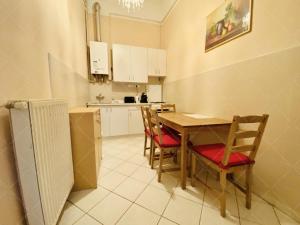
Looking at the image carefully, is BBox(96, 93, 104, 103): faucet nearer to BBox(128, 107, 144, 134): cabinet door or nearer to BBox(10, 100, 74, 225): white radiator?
BBox(128, 107, 144, 134): cabinet door

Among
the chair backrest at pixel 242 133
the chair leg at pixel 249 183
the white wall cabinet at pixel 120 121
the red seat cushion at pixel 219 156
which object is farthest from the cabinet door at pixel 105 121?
the chair leg at pixel 249 183

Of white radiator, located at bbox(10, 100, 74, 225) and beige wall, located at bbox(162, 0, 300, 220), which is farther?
beige wall, located at bbox(162, 0, 300, 220)

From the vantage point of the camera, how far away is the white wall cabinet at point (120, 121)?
3.12 meters

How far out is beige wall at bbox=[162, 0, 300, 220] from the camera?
3.61 ft

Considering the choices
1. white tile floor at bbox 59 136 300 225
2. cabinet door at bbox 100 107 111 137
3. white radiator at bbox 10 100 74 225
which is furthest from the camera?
cabinet door at bbox 100 107 111 137

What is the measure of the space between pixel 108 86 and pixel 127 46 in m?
1.10

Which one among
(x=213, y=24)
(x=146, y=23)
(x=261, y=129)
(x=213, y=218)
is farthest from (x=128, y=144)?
(x=146, y=23)

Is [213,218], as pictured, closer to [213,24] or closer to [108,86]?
[213,24]

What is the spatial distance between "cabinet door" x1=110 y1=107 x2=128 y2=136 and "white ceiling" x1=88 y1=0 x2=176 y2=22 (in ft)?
7.88

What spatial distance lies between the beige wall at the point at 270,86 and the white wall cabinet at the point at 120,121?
180 cm

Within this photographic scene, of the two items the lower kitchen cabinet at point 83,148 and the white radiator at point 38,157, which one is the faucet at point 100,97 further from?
the white radiator at point 38,157

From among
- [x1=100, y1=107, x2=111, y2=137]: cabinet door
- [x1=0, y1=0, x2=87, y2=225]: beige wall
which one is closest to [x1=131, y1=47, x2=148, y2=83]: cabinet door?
[x1=100, y1=107, x2=111, y2=137]: cabinet door

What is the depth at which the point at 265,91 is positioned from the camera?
1.29m

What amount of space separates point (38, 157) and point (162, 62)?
3454mm
